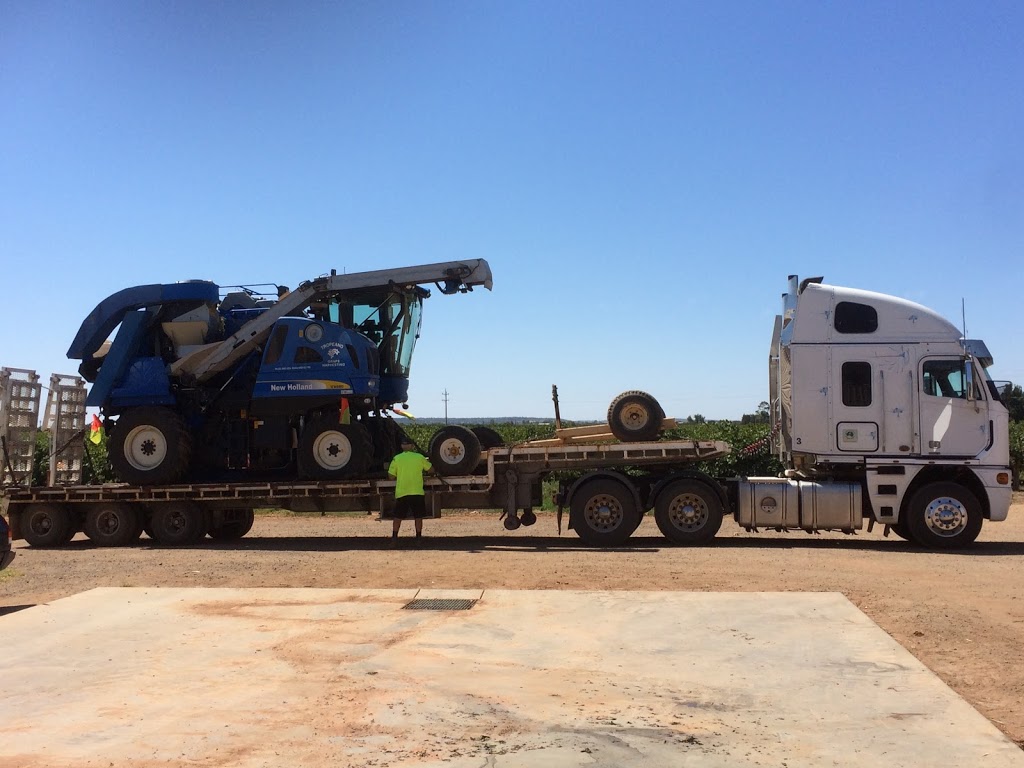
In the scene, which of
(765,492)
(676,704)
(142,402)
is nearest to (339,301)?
(142,402)

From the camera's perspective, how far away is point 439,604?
9.69 meters

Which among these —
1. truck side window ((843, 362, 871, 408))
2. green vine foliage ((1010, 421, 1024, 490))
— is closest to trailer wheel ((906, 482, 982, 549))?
truck side window ((843, 362, 871, 408))

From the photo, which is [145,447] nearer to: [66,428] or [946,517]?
[66,428]

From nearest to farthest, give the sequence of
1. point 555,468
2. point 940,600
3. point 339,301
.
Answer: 1. point 940,600
2. point 555,468
3. point 339,301

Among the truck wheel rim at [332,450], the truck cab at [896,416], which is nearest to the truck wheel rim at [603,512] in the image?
the truck cab at [896,416]

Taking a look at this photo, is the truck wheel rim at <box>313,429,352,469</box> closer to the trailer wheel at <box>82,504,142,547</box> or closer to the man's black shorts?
the man's black shorts

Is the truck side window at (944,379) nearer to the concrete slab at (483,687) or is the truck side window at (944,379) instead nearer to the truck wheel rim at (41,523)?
the concrete slab at (483,687)

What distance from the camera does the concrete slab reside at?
526cm

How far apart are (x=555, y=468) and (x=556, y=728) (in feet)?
34.0

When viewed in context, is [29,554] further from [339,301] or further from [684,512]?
[684,512]

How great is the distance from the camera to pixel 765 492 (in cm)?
1535

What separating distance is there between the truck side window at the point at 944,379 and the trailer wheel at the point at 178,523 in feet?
40.8

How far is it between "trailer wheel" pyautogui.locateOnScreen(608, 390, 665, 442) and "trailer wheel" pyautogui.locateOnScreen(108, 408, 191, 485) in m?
7.60

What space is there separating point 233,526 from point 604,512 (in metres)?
7.57
